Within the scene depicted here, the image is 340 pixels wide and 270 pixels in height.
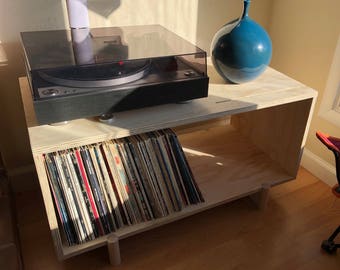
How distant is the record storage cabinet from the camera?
83 centimetres

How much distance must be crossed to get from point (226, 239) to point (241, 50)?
60cm

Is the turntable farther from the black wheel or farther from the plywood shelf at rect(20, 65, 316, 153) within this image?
the black wheel

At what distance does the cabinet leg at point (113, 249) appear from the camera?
0.96 meters

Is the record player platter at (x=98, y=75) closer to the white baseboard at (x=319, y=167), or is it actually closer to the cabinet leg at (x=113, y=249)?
the cabinet leg at (x=113, y=249)

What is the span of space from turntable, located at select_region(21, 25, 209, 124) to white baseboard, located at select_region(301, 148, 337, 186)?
699 mm

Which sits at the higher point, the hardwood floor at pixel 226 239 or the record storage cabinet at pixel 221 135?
the record storage cabinet at pixel 221 135

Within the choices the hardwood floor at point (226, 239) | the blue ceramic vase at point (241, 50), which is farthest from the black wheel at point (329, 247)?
the blue ceramic vase at point (241, 50)

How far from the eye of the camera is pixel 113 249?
3.24ft

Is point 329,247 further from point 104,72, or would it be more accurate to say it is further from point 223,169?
point 104,72

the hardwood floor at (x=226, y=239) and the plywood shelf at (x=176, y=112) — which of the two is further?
the hardwood floor at (x=226, y=239)

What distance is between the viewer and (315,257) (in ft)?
3.53

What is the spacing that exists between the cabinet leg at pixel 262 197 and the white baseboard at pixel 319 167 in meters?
0.31

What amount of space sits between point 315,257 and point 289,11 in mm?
924

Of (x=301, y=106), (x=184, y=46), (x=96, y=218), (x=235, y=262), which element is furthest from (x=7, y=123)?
(x=301, y=106)
